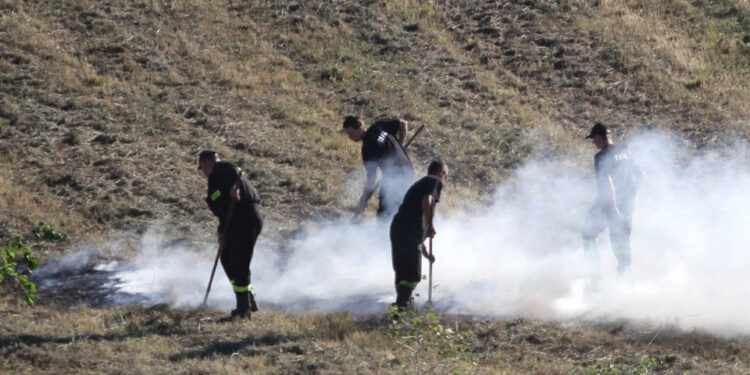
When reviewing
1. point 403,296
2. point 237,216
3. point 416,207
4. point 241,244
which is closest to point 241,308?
point 241,244

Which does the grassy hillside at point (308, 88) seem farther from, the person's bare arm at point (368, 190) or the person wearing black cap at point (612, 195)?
the person wearing black cap at point (612, 195)

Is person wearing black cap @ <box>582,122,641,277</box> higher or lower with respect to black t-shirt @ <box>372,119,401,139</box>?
lower

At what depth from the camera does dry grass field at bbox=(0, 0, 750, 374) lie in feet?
27.9

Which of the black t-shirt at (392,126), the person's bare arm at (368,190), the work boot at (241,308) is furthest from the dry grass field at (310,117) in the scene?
the black t-shirt at (392,126)

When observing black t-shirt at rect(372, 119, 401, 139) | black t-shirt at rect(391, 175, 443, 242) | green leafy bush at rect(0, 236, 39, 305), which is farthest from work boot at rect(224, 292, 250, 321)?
black t-shirt at rect(372, 119, 401, 139)

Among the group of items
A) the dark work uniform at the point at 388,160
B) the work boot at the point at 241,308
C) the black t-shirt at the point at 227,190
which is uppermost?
the dark work uniform at the point at 388,160

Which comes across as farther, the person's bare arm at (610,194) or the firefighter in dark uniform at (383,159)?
the firefighter in dark uniform at (383,159)

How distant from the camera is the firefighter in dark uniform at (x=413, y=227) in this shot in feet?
29.5

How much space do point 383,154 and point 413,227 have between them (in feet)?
7.35

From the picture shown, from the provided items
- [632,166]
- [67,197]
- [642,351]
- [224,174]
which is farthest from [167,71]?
[642,351]

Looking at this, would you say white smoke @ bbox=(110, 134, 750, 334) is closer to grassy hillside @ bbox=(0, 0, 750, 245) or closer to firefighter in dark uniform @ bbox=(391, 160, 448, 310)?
firefighter in dark uniform @ bbox=(391, 160, 448, 310)

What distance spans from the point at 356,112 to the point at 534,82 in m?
4.07

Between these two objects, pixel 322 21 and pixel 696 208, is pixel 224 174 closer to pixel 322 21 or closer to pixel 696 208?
pixel 696 208

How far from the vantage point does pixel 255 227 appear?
9.20m
